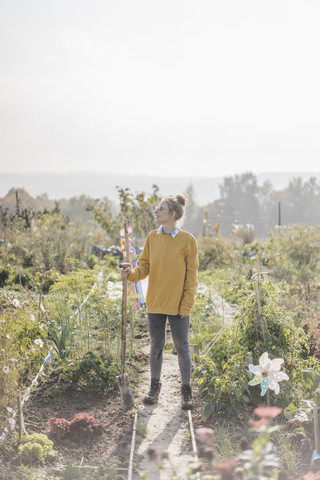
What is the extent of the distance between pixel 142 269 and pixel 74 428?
122 cm

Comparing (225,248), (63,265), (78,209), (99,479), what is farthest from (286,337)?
(78,209)

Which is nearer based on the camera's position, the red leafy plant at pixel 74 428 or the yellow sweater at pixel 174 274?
the red leafy plant at pixel 74 428

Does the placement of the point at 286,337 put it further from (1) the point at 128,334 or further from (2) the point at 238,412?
(1) the point at 128,334

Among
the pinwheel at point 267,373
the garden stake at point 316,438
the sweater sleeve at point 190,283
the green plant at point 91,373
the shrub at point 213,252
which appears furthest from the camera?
the shrub at point 213,252

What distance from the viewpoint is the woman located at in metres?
3.50

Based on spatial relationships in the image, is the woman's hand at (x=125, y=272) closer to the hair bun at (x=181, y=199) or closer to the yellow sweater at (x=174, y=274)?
the yellow sweater at (x=174, y=274)

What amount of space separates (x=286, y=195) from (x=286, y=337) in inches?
3189

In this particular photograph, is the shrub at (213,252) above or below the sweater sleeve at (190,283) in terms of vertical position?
below

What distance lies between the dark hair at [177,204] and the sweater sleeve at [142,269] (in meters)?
0.30

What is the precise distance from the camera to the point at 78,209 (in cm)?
6247

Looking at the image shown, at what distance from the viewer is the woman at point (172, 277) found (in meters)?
3.50

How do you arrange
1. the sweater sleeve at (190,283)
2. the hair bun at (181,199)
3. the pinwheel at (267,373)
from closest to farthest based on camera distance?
the pinwheel at (267,373), the sweater sleeve at (190,283), the hair bun at (181,199)

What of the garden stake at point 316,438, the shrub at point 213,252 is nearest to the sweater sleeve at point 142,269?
the garden stake at point 316,438

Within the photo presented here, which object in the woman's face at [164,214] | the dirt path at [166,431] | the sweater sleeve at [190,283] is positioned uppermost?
the woman's face at [164,214]
